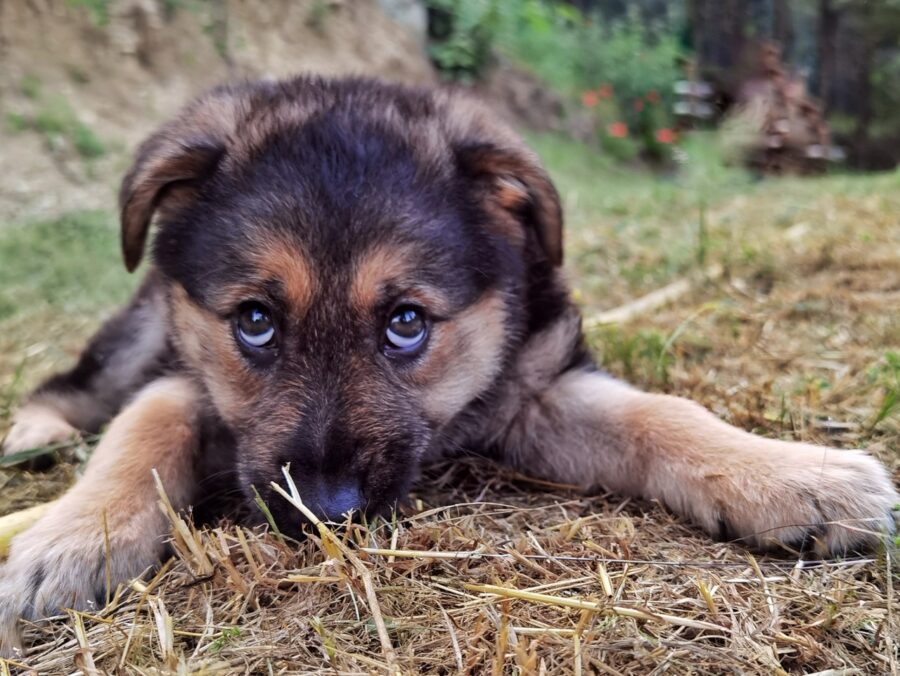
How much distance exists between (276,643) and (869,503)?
1.59m

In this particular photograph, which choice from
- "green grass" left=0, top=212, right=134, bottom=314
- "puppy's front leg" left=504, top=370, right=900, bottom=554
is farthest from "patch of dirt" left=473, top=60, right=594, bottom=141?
"puppy's front leg" left=504, top=370, right=900, bottom=554

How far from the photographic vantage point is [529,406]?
9.78 feet

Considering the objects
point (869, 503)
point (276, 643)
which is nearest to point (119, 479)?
point (276, 643)

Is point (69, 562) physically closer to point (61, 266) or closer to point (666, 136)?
point (61, 266)

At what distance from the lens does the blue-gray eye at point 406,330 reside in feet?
7.95

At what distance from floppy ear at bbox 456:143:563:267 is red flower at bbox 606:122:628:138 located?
43.7 ft

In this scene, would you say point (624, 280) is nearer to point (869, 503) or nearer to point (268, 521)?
point (869, 503)

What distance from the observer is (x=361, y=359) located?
7.61 feet

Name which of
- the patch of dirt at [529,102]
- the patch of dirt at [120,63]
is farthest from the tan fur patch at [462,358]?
the patch of dirt at [529,102]

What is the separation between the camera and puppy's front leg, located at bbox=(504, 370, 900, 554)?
83.8 inches

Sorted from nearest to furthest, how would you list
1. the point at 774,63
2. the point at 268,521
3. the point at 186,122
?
the point at 268,521 < the point at 186,122 < the point at 774,63

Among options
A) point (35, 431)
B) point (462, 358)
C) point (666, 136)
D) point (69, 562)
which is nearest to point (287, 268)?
point (462, 358)

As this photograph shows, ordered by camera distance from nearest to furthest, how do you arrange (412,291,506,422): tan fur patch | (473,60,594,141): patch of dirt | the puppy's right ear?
(412,291,506,422): tan fur patch < the puppy's right ear < (473,60,594,141): patch of dirt

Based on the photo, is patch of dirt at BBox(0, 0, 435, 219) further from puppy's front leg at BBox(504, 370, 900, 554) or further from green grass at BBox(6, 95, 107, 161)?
puppy's front leg at BBox(504, 370, 900, 554)
